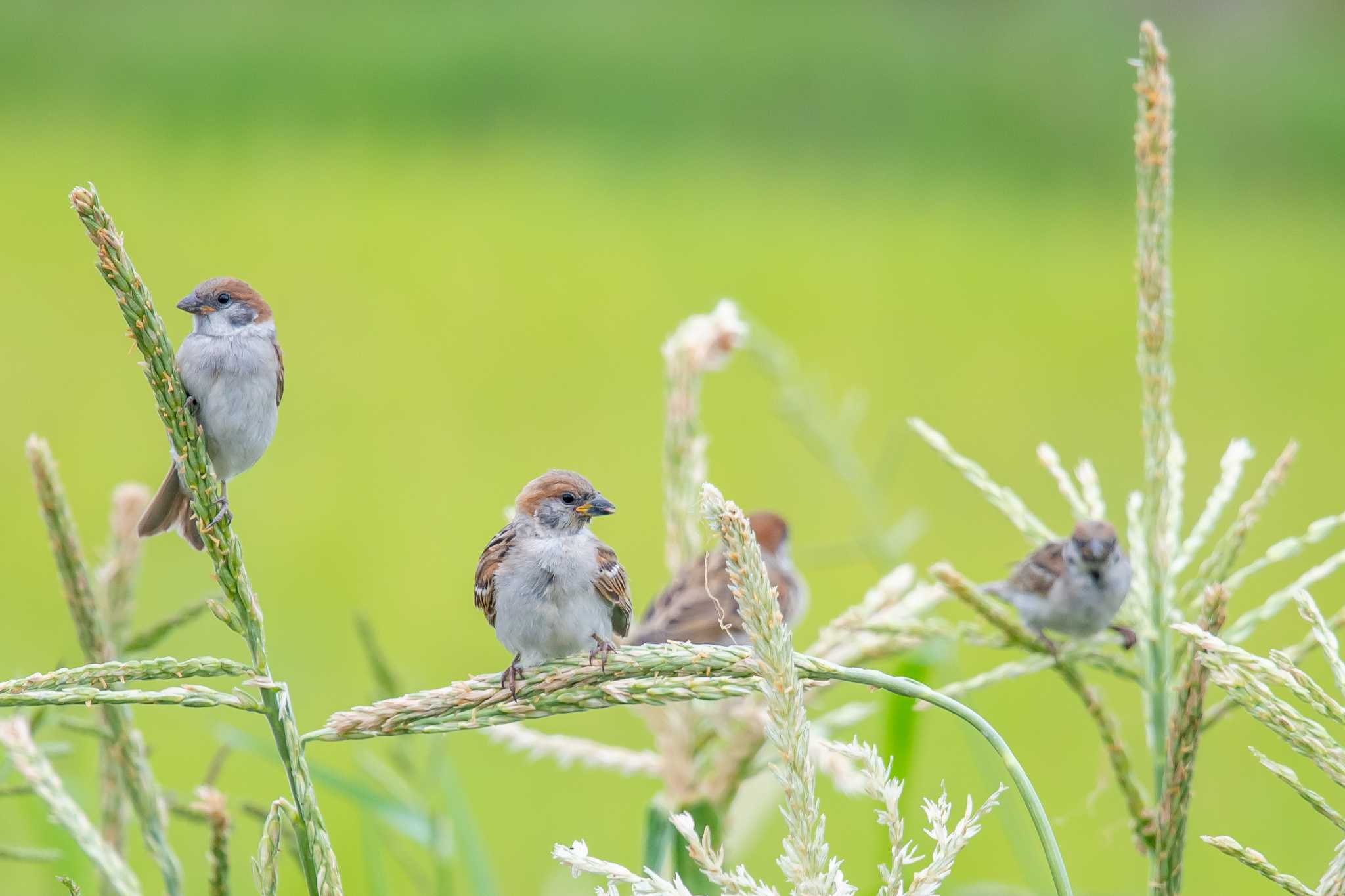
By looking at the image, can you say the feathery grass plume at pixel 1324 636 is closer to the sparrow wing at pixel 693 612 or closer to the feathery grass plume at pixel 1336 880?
the feathery grass plume at pixel 1336 880

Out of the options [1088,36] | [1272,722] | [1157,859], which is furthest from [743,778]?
[1088,36]

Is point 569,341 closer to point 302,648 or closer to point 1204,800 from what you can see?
point 302,648

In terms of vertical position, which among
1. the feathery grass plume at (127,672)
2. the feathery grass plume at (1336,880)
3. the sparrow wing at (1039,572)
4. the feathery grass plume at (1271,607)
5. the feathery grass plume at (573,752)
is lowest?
the feathery grass plume at (1336,880)

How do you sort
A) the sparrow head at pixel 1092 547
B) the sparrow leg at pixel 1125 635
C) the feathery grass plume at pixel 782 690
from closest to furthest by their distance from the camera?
the feathery grass plume at pixel 782 690 → the sparrow leg at pixel 1125 635 → the sparrow head at pixel 1092 547

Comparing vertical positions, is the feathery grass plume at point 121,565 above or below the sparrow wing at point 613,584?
above

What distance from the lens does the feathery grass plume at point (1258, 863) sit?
903 millimetres

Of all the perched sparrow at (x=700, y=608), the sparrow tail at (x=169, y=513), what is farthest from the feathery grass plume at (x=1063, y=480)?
the sparrow tail at (x=169, y=513)

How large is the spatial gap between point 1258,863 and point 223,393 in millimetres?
992

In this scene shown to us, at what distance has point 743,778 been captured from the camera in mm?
1726

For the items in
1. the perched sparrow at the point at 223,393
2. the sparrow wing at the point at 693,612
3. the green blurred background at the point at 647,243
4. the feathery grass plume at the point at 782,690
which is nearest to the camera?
the feathery grass plume at the point at 782,690

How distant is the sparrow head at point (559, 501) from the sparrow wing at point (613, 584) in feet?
0.19

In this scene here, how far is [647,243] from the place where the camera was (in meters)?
7.56

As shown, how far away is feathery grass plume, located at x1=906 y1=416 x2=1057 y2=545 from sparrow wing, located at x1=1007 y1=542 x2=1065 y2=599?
1.09 metres

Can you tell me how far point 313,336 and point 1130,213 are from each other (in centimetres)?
505
